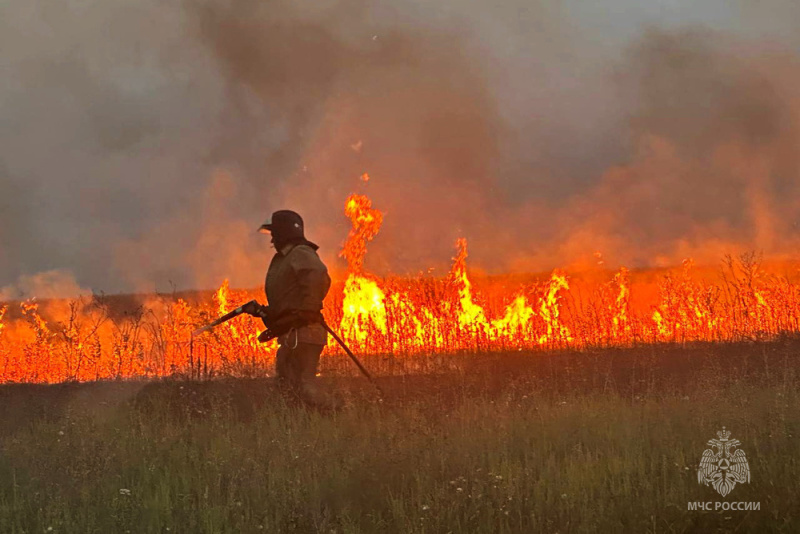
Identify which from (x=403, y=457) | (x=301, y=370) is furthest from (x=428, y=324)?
(x=403, y=457)

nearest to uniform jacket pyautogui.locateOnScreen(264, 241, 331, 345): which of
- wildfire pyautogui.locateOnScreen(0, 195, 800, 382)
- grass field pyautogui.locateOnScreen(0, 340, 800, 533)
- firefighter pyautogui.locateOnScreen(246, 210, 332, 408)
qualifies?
firefighter pyautogui.locateOnScreen(246, 210, 332, 408)

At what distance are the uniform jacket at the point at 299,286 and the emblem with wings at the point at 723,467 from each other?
168 inches

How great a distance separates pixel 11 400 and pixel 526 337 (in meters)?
8.15

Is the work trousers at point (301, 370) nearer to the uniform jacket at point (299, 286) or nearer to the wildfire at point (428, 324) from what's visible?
the uniform jacket at point (299, 286)

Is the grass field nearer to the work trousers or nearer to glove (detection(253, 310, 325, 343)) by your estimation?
the work trousers

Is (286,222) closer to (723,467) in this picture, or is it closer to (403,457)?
(403,457)

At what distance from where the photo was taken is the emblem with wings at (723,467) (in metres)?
5.95

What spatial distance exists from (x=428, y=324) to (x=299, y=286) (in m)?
5.15

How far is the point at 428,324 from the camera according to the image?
14.1 meters

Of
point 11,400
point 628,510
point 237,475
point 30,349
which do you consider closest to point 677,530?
point 628,510

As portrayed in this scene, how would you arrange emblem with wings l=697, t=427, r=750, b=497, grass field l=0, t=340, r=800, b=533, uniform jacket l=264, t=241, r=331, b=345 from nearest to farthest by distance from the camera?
grass field l=0, t=340, r=800, b=533 < emblem with wings l=697, t=427, r=750, b=497 < uniform jacket l=264, t=241, r=331, b=345

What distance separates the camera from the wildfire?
13391 millimetres

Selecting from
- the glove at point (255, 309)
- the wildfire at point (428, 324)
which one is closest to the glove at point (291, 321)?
the glove at point (255, 309)

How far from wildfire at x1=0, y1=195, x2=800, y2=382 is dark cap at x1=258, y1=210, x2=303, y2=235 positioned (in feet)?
12.6
